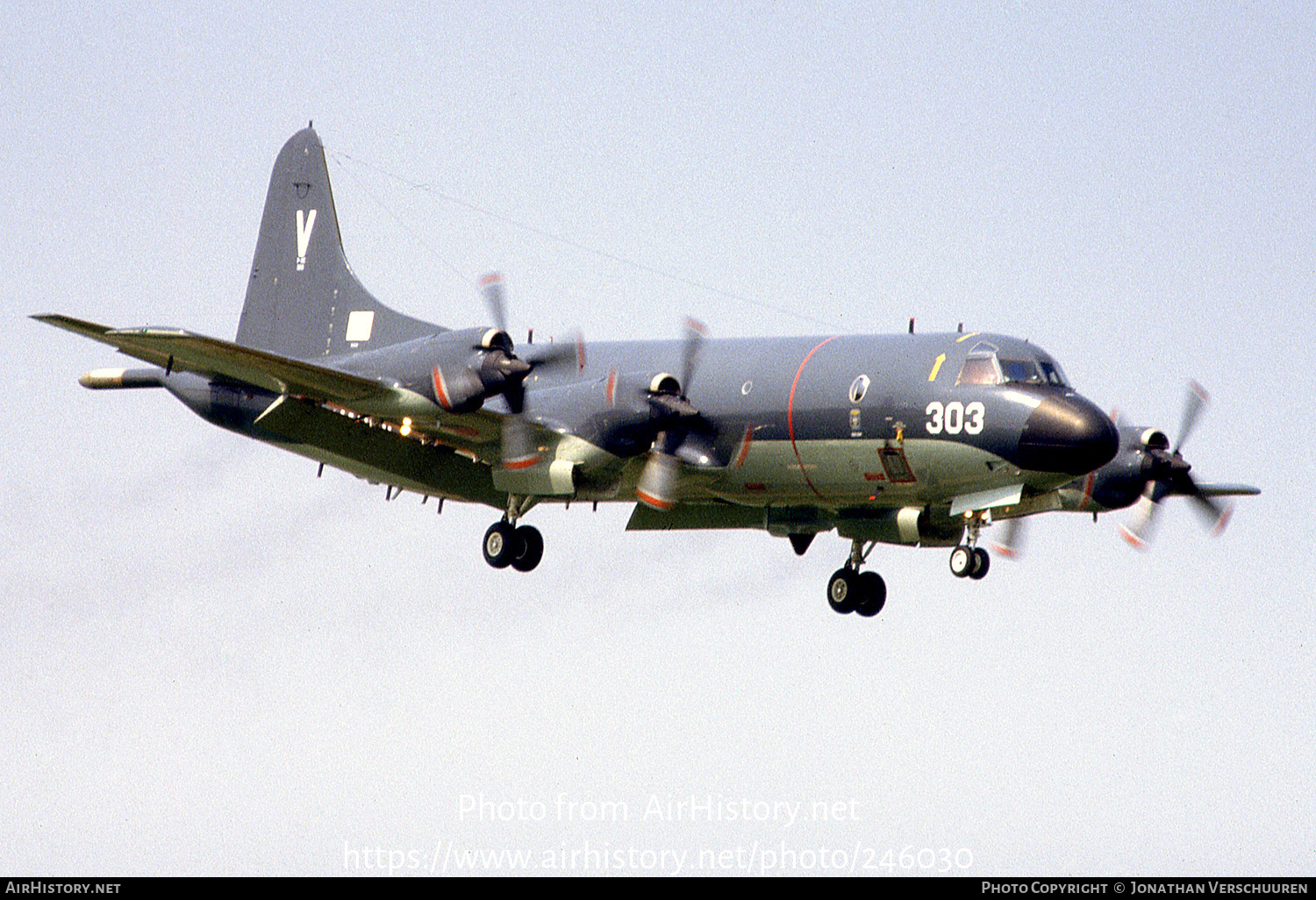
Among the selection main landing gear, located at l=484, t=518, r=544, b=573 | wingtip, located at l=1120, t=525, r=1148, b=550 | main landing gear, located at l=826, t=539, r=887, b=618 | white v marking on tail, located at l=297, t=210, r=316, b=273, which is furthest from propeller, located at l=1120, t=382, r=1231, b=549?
white v marking on tail, located at l=297, t=210, r=316, b=273

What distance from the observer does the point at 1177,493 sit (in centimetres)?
3397

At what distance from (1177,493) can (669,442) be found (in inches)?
387

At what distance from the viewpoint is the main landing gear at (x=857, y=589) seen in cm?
3306

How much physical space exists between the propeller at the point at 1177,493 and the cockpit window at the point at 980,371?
559 cm

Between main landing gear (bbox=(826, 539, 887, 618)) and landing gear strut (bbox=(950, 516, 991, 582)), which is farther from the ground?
landing gear strut (bbox=(950, 516, 991, 582))

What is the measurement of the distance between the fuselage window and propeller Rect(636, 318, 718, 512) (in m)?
4.13

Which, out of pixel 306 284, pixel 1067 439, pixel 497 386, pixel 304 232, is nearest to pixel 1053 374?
pixel 1067 439

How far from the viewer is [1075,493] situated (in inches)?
1313

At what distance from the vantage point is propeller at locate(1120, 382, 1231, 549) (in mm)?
33188

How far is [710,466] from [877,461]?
2654mm

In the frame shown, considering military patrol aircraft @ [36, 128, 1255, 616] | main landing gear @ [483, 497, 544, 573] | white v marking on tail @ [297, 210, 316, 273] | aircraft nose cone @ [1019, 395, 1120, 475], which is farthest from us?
white v marking on tail @ [297, 210, 316, 273]

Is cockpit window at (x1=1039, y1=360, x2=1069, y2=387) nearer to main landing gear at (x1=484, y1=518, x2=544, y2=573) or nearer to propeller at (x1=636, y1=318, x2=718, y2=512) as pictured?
propeller at (x1=636, y1=318, x2=718, y2=512)

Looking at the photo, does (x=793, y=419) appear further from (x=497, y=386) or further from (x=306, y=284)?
(x=306, y=284)
